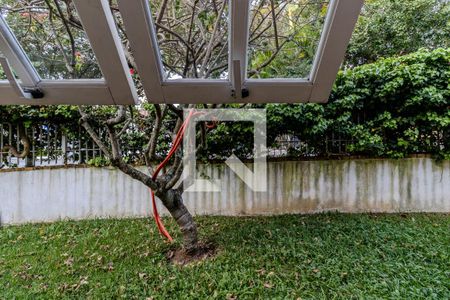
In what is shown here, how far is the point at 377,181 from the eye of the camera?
4.16 m

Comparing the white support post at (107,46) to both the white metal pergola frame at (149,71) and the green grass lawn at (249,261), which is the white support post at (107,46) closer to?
the white metal pergola frame at (149,71)

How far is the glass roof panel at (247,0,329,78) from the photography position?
1946 millimetres

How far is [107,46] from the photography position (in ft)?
5.49

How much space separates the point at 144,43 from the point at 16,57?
90cm

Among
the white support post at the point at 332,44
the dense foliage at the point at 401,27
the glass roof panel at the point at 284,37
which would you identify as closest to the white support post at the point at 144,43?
the glass roof panel at the point at 284,37

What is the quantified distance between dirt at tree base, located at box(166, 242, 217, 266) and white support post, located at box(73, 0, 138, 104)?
1.88m

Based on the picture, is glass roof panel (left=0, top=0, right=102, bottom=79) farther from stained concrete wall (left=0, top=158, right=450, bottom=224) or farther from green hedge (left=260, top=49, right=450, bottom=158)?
green hedge (left=260, top=49, right=450, bottom=158)

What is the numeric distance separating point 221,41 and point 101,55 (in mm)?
1065

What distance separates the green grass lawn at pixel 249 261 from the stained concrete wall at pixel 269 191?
14.6 inches

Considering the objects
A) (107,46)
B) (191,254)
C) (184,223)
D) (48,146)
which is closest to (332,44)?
(107,46)

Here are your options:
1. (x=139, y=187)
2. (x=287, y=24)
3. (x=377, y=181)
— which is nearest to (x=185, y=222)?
(x=139, y=187)

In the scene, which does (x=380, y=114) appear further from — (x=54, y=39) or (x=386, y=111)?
(x=54, y=39)

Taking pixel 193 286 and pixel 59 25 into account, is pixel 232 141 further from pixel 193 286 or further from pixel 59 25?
pixel 59 25

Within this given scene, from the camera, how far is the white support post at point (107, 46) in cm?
153
